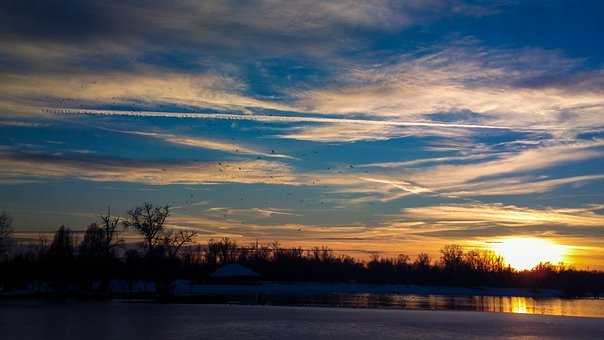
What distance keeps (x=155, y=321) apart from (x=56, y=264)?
167 ft

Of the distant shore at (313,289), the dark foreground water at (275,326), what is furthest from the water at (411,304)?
the distant shore at (313,289)

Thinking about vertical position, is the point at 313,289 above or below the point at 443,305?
below

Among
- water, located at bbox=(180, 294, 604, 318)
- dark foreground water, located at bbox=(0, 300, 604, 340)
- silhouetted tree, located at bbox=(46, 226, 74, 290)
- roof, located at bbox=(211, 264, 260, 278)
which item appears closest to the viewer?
dark foreground water, located at bbox=(0, 300, 604, 340)

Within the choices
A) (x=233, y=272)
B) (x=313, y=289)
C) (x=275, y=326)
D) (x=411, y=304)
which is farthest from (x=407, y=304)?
(x=313, y=289)

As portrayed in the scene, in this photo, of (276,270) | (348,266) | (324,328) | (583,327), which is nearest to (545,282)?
(348,266)

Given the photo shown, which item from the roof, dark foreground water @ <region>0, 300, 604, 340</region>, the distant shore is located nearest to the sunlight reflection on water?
dark foreground water @ <region>0, 300, 604, 340</region>

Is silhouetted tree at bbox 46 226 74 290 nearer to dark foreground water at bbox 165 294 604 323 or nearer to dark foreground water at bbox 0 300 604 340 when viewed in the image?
dark foreground water at bbox 165 294 604 323

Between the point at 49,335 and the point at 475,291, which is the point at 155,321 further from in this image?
the point at 475,291

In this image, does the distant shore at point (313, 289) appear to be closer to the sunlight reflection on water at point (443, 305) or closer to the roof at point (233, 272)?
the roof at point (233, 272)

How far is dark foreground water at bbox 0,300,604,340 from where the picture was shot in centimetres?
2584

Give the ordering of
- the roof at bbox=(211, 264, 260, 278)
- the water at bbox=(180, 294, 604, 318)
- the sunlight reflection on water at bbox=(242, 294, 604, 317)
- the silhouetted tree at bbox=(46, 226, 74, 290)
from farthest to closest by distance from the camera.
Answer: the roof at bbox=(211, 264, 260, 278)
the silhouetted tree at bbox=(46, 226, 74, 290)
the sunlight reflection on water at bbox=(242, 294, 604, 317)
the water at bbox=(180, 294, 604, 318)

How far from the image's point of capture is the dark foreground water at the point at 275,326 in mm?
25837

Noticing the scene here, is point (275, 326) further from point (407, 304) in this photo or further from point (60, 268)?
point (60, 268)

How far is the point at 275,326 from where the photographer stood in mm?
30062
